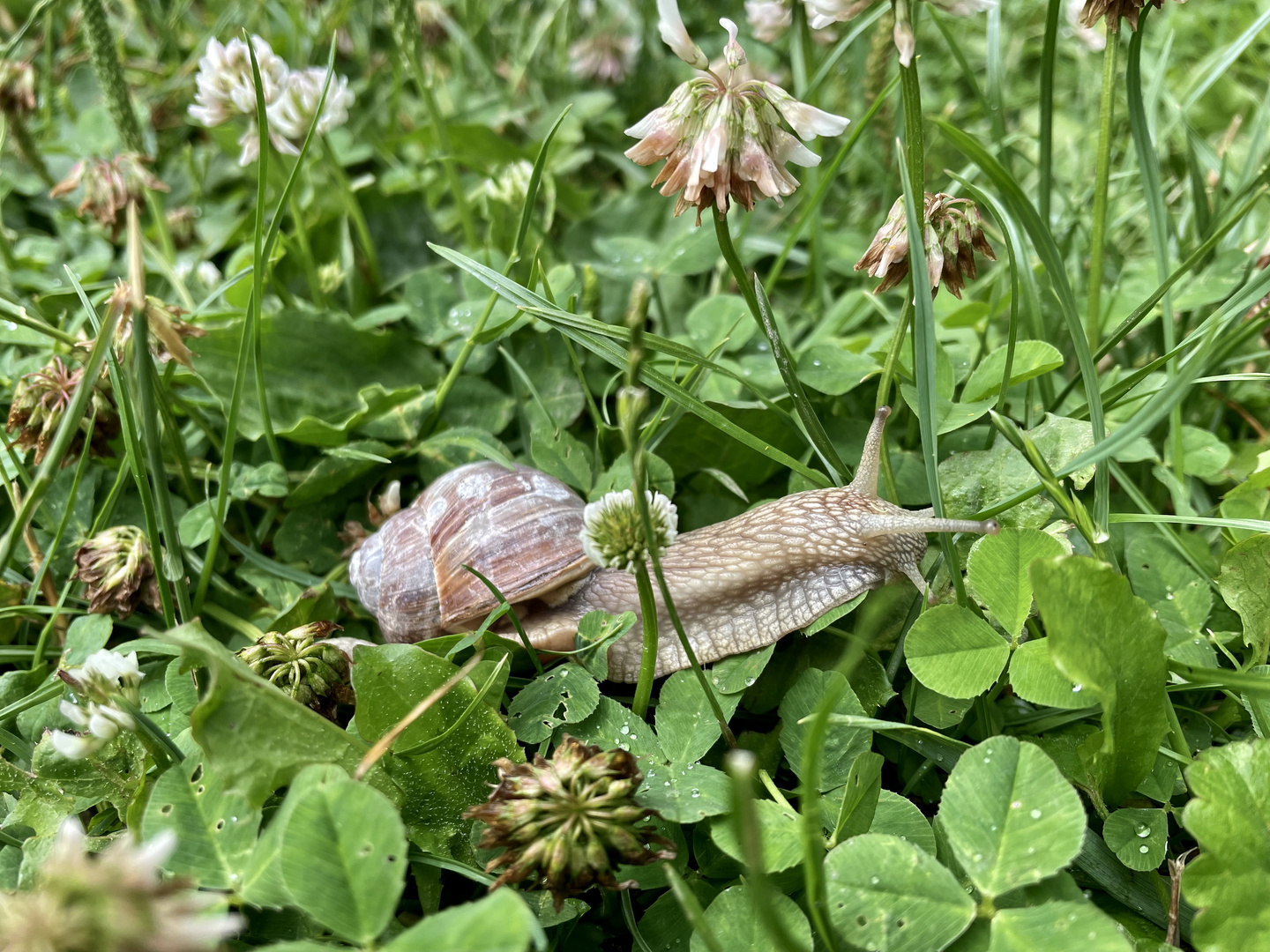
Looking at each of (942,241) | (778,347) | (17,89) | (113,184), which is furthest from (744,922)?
(17,89)

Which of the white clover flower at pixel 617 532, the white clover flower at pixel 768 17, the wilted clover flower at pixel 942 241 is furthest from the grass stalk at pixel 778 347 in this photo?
the white clover flower at pixel 768 17

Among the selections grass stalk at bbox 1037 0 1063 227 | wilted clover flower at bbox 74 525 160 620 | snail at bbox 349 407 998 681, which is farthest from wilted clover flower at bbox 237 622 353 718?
grass stalk at bbox 1037 0 1063 227

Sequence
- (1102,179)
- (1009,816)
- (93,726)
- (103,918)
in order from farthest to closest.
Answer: (1102,179)
(93,726)
(1009,816)
(103,918)

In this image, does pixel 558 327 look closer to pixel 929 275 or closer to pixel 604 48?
pixel 929 275

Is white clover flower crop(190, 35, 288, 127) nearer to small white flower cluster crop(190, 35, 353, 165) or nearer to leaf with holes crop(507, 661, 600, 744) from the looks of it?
small white flower cluster crop(190, 35, 353, 165)

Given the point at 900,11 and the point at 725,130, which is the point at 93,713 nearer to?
the point at 725,130

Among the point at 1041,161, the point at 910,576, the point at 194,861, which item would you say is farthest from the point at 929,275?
the point at 194,861

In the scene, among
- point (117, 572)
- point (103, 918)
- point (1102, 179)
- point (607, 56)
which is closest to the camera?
point (103, 918)
